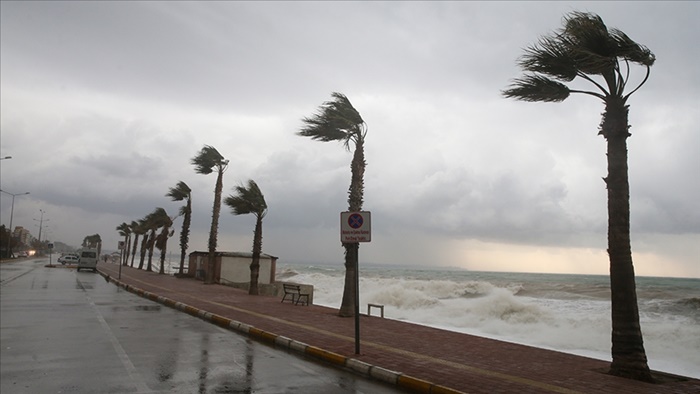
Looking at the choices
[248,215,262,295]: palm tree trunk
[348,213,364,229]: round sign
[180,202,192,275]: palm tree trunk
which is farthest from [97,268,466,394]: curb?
[180,202,192,275]: palm tree trunk

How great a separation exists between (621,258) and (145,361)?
8670 mm

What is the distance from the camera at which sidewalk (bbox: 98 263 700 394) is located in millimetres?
7281

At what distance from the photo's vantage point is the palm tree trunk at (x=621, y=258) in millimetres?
8430

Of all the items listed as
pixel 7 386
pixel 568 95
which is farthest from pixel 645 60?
pixel 7 386

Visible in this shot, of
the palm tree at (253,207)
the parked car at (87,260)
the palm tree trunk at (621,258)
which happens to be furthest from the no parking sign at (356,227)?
the parked car at (87,260)

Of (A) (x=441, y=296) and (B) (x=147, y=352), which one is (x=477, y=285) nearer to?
(A) (x=441, y=296)

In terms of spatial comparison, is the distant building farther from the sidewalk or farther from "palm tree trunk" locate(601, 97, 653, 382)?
"palm tree trunk" locate(601, 97, 653, 382)

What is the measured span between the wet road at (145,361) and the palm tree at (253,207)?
11.0m

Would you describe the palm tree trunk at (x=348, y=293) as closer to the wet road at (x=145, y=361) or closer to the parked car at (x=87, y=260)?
the wet road at (x=145, y=361)

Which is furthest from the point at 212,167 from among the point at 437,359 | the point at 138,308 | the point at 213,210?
the point at 437,359

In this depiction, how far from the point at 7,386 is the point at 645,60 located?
11.5 metres

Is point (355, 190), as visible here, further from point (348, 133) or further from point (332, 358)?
point (332, 358)

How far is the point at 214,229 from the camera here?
112ft

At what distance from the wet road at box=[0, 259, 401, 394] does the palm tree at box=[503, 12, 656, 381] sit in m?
4.53
